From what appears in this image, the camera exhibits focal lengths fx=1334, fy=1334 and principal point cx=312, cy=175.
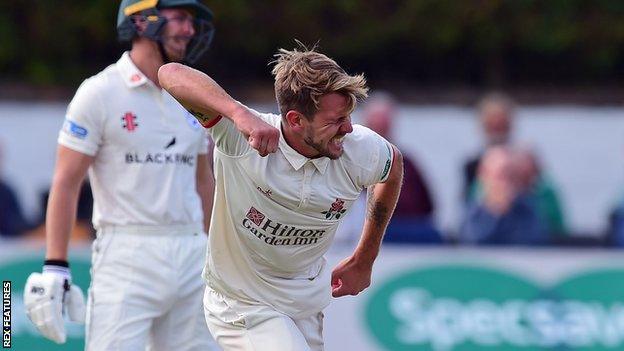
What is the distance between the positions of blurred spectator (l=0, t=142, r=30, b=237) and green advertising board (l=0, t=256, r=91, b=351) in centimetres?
129

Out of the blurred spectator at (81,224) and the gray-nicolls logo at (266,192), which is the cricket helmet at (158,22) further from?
the blurred spectator at (81,224)

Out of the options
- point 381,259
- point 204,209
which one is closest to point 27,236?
point 381,259

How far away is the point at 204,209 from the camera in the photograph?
6.79 meters

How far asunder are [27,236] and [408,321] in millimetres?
2954

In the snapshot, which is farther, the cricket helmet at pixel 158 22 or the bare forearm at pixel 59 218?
the cricket helmet at pixel 158 22

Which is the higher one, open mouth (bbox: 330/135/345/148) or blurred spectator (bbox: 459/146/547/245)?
open mouth (bbox: 330/135/345/148)

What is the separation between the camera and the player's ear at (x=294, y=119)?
517cm

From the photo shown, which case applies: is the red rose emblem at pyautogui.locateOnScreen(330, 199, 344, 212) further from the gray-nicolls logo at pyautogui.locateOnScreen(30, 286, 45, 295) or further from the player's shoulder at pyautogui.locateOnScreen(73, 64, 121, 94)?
the gray-nicolls logo at pyautogui.locateOnScreen(30, 286, 45, 295)

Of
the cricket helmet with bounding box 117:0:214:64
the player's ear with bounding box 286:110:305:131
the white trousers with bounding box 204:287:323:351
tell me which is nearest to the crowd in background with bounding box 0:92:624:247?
the cricket helmet with bounding box 117:0:214:64

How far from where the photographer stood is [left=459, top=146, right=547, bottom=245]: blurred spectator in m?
9.71

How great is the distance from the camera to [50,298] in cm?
618

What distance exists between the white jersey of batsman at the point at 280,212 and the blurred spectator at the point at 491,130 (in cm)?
481

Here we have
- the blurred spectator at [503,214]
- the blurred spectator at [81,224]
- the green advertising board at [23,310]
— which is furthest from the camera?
the blurred spectator at [503,214]

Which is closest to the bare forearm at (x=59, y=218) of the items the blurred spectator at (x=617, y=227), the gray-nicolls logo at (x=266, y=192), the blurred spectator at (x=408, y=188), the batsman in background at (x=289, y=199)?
the batsman in background at (x=289, y=199)
